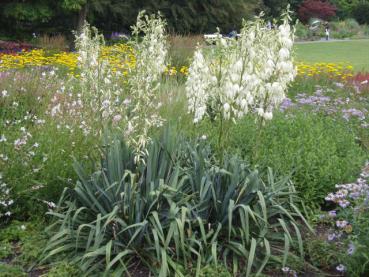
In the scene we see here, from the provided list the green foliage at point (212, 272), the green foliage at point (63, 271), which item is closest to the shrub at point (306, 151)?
the green foliage at point (212, 272)

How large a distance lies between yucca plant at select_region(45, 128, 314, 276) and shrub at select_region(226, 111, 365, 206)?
0.54m

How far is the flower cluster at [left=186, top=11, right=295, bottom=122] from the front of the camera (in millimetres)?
3996

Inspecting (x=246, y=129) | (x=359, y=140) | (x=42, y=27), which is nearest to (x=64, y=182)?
(x=246, y=129)

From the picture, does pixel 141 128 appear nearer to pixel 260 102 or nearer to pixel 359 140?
pixel 260 102

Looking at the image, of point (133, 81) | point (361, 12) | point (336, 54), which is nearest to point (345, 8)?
point (361, 12)

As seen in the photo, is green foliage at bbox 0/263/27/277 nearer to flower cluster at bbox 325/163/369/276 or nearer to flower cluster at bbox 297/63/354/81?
flower cluster at bbox 325/163/369/276

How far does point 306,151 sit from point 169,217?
2169 millimetres

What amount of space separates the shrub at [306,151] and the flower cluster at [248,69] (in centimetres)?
50

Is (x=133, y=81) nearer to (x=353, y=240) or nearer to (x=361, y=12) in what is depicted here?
(x=353, y=240)

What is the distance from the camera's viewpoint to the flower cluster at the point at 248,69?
3996mm

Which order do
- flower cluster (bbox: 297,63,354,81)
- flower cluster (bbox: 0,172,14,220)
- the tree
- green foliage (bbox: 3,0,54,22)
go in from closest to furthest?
flower cluster (bbox: 0,172,14,220), flower cluster (bbox: 297,63,354,81), green foliage (bbox: 3,0,54,22), the tree

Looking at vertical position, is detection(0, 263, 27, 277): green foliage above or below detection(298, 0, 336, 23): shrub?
below

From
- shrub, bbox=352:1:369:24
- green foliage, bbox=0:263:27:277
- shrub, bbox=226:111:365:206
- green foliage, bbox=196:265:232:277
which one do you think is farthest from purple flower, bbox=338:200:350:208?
shrub, bbox=352:1:369:24

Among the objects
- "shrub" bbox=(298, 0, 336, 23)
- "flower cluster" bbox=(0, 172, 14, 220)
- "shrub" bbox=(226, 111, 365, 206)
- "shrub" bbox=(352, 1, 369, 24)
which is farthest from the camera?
"shrub" bbox=(352, 1, 369, 24)
